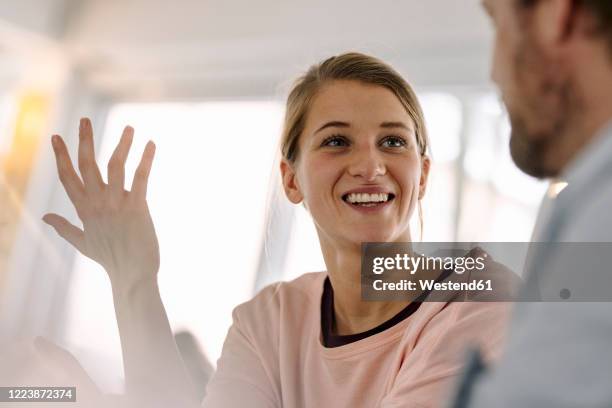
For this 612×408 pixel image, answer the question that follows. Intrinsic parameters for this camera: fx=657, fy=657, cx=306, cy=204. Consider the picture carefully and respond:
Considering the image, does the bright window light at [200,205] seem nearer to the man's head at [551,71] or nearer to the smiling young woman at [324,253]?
the smiling young woman at [324,253]

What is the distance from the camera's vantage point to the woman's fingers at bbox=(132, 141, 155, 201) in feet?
2.68

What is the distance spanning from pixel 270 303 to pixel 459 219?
3.16 ft

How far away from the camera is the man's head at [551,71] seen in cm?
33

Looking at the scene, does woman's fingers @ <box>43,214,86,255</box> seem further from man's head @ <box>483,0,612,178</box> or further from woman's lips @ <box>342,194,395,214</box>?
man's head @ <box>483,0,612,178</box>

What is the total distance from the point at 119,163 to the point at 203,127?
46.1 inches

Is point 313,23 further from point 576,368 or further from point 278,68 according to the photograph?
point 576,368

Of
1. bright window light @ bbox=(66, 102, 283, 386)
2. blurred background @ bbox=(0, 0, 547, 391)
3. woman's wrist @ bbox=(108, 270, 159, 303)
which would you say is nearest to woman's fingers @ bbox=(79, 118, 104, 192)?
woman's wrist @ bbox=(108, 270, 159, 303)

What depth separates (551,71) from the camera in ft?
1.12

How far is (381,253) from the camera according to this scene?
88 cm

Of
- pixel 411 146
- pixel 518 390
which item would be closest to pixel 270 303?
pixel 411 146

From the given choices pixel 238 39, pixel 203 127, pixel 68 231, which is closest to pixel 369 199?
pixel 68 231

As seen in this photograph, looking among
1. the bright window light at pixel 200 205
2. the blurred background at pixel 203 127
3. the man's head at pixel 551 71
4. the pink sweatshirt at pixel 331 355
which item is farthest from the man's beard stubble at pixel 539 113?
the bright window light at pixel 200 205

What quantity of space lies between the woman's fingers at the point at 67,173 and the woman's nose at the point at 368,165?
0.35 meters

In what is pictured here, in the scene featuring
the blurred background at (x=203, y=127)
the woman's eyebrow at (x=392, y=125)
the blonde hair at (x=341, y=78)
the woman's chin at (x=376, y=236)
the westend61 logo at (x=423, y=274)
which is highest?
the blurred background at (x=203, y=127)
